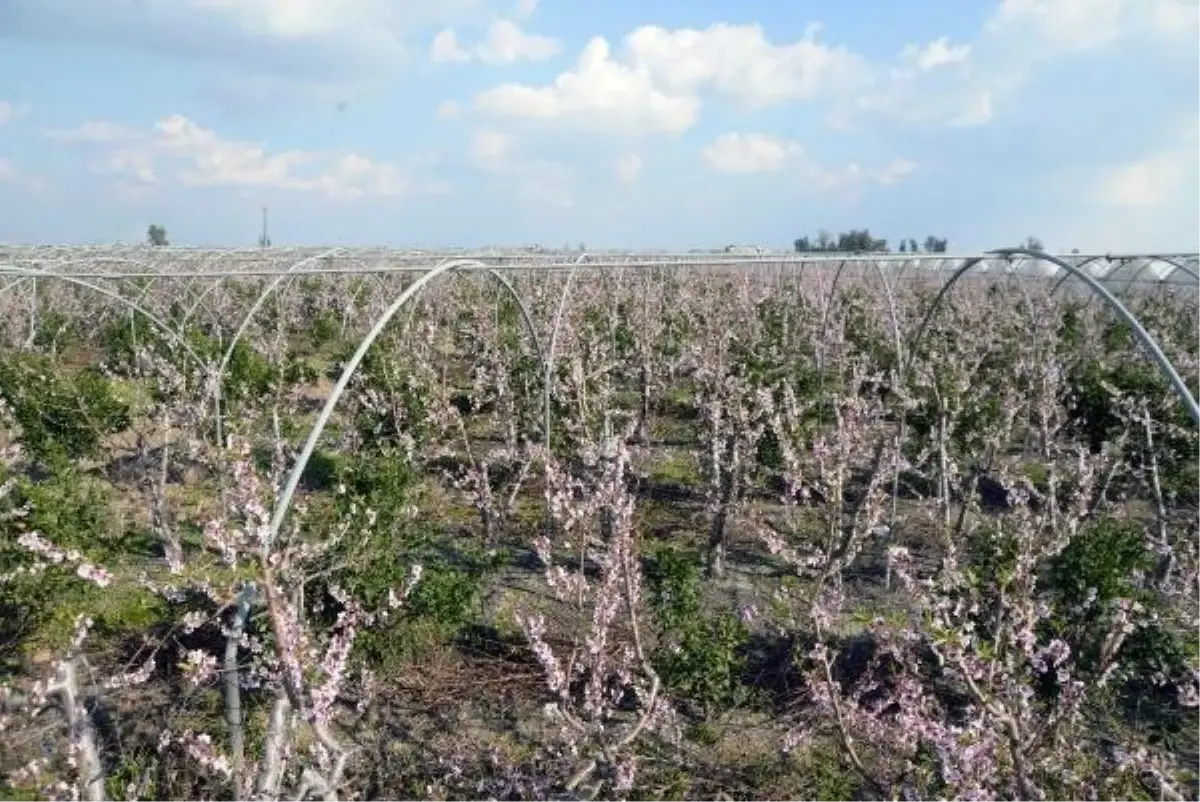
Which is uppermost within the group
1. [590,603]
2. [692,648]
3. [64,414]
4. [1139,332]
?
[1139,332]

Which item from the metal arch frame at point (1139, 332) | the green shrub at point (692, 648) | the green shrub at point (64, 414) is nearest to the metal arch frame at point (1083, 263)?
the metal arch frame at point (1139, 332)

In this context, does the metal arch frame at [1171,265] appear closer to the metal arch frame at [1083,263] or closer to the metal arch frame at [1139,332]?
the metal arch frame at [1083,263]

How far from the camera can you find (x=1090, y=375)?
1102 centimetres

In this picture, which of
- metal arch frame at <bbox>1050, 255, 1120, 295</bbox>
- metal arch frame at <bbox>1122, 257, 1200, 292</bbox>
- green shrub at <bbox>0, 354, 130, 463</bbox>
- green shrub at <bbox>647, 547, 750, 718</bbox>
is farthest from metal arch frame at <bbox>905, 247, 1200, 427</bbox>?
green shrub at <bbox>0, 354, 130, 463</bbox>

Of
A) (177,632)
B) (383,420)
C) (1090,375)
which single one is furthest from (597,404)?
(1090,375)

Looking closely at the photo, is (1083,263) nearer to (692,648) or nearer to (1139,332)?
(1139,332)

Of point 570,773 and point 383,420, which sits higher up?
point 383,420

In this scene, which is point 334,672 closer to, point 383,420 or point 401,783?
point 401,783

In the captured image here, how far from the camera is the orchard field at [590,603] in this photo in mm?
4199

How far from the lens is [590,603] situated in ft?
26.8

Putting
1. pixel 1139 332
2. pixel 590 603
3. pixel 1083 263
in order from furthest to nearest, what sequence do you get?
pixel 1083 263
pixel 590 603
pixel 1139 332

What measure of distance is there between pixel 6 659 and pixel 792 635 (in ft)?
19.4

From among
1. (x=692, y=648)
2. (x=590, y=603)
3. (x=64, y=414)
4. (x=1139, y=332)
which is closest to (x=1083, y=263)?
(x=1139, y=332)

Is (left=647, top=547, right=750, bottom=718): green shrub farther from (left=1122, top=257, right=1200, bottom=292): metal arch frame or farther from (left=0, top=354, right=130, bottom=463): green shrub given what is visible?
(left=1122, top=257, right=1200, bottom=292): metal arch frame
